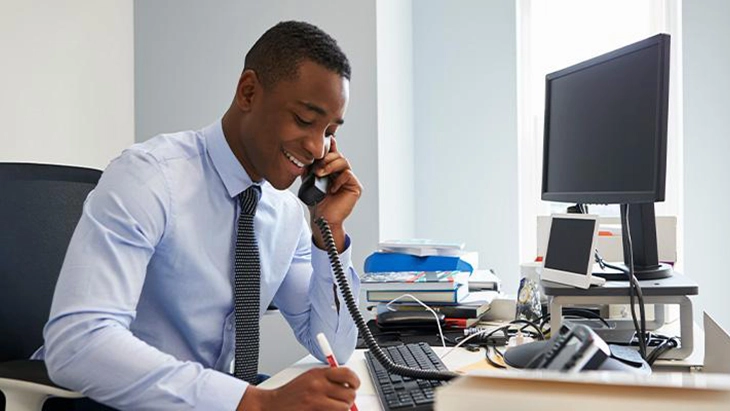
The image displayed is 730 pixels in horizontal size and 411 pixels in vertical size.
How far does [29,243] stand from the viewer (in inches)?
52.8

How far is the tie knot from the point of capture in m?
1.32

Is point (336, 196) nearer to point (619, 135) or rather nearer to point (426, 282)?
point (426, 282)

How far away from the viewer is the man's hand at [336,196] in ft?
4.70

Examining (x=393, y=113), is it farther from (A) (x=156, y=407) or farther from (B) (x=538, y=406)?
(B) (x=538, y=406)

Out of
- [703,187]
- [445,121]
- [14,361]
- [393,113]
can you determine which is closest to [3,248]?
[14,361]

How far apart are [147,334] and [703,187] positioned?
10.2 feet

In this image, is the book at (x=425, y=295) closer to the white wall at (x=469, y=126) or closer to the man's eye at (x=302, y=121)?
the man's eye at (x=302, y=121)

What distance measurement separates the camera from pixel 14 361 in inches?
48.3

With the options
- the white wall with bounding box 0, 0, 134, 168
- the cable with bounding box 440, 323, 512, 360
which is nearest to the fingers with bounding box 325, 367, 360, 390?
the cable with bounding box 440, 323, 512, 360


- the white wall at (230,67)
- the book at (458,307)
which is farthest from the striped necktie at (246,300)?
the white wall at (230,67)

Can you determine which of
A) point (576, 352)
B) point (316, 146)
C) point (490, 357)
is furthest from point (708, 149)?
point (576, 352)

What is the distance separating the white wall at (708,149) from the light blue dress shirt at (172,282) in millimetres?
2664

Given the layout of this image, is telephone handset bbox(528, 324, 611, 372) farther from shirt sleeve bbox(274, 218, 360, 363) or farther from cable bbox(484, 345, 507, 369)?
shirt sleeve bbox(274, 218, 360, 363)

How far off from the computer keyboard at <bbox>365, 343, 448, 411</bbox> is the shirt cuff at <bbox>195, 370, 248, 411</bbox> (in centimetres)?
21
